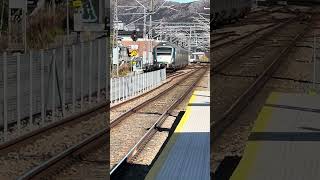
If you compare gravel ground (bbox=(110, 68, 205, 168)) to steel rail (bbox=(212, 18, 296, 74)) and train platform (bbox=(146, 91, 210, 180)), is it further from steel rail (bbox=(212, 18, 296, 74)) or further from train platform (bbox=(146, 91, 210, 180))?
steel rail (bbox=(212, 18, 296, 74))

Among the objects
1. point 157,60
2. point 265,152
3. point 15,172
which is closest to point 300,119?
point 265,152

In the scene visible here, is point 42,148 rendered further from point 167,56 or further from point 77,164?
point 167,56

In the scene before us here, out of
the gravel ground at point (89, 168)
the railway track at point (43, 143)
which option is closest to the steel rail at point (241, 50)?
the gravel ground at point (89, 168)

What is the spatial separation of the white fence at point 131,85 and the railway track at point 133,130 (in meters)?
0.93

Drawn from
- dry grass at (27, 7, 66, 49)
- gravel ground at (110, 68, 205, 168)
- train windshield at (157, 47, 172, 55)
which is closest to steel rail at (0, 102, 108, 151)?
gravel ground at (110, 68, 205, 168)

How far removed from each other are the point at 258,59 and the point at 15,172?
370 centimetres

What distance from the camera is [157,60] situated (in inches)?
1180

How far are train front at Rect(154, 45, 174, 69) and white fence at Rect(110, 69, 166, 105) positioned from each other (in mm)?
6861

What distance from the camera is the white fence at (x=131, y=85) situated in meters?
14.2

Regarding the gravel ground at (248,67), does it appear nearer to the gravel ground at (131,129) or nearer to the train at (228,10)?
the train at (228,10)

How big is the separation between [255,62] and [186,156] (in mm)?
2312

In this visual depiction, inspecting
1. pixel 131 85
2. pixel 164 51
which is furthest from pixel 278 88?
pixel 164 51

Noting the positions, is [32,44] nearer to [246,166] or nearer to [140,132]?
[140,132]

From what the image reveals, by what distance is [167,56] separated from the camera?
2903cm
